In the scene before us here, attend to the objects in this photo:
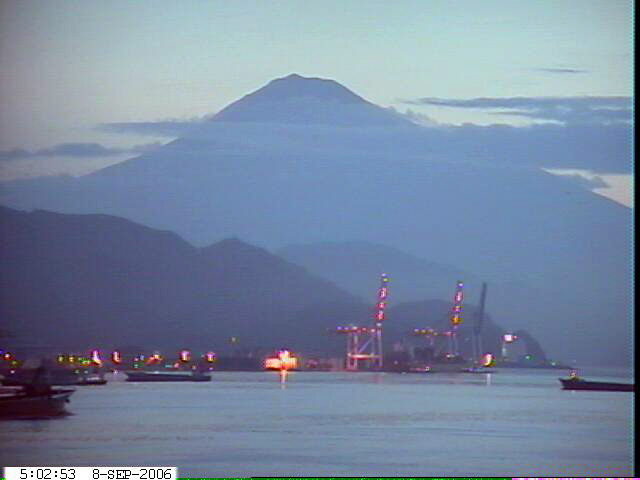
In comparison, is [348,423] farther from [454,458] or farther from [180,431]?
[454,458]

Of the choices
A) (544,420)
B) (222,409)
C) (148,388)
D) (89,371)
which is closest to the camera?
(544,420)

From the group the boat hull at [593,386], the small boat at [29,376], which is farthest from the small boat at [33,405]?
the boat hull at [593,386]

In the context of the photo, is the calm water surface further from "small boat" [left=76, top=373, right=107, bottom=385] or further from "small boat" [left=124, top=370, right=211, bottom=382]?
"small boat" [left=124, top=370, right=211, bottom=382]

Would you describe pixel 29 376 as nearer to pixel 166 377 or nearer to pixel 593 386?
pixel 593 386

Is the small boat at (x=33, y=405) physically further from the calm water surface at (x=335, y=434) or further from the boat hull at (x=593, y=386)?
the boat hull at (x=593, y=386)

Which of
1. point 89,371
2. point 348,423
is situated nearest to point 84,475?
point 348,423
